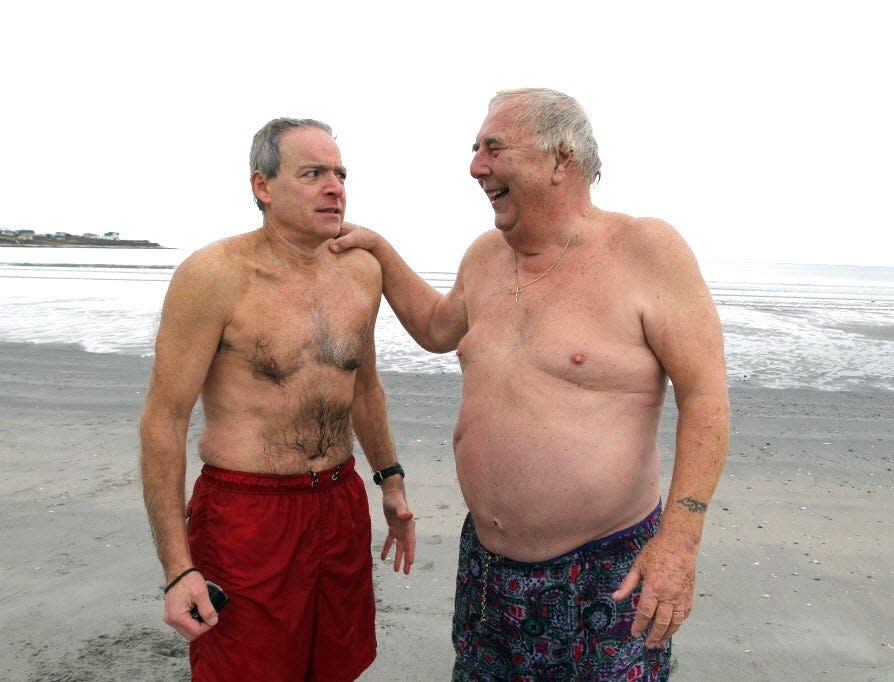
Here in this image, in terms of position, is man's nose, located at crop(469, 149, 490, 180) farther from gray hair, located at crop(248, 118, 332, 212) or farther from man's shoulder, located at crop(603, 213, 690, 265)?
gray hair, located at crop(248, 118, 332, 212)

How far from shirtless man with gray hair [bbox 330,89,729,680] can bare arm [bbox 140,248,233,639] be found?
→ 0.93 meters

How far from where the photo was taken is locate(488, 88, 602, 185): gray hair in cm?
250

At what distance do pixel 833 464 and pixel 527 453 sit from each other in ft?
17.7

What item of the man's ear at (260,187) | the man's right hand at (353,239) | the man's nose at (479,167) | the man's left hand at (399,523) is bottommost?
the man's left hand at (399,523)

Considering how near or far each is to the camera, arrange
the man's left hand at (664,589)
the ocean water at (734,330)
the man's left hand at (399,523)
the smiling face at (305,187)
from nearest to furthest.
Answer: the man's left hand at (664,589) < the smiling face at (305,187) < the man's left hand at (399,523) < the ocean water at (734,330)

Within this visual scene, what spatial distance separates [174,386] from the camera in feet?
8.09

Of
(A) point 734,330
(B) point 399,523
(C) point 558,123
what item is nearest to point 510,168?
(C) point 558,123

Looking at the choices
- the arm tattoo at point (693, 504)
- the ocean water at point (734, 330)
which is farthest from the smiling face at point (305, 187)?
the ocean water at point (734, 330)

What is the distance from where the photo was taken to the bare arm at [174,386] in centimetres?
245

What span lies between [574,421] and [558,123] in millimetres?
1031

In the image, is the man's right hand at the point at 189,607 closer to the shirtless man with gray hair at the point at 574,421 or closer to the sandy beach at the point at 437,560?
the shirtless man with gray hair at the point at 574,421

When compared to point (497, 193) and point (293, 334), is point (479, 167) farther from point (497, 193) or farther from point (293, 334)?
point (293, 334)

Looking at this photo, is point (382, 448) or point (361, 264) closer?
point (361, 264)

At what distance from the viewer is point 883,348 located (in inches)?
579
